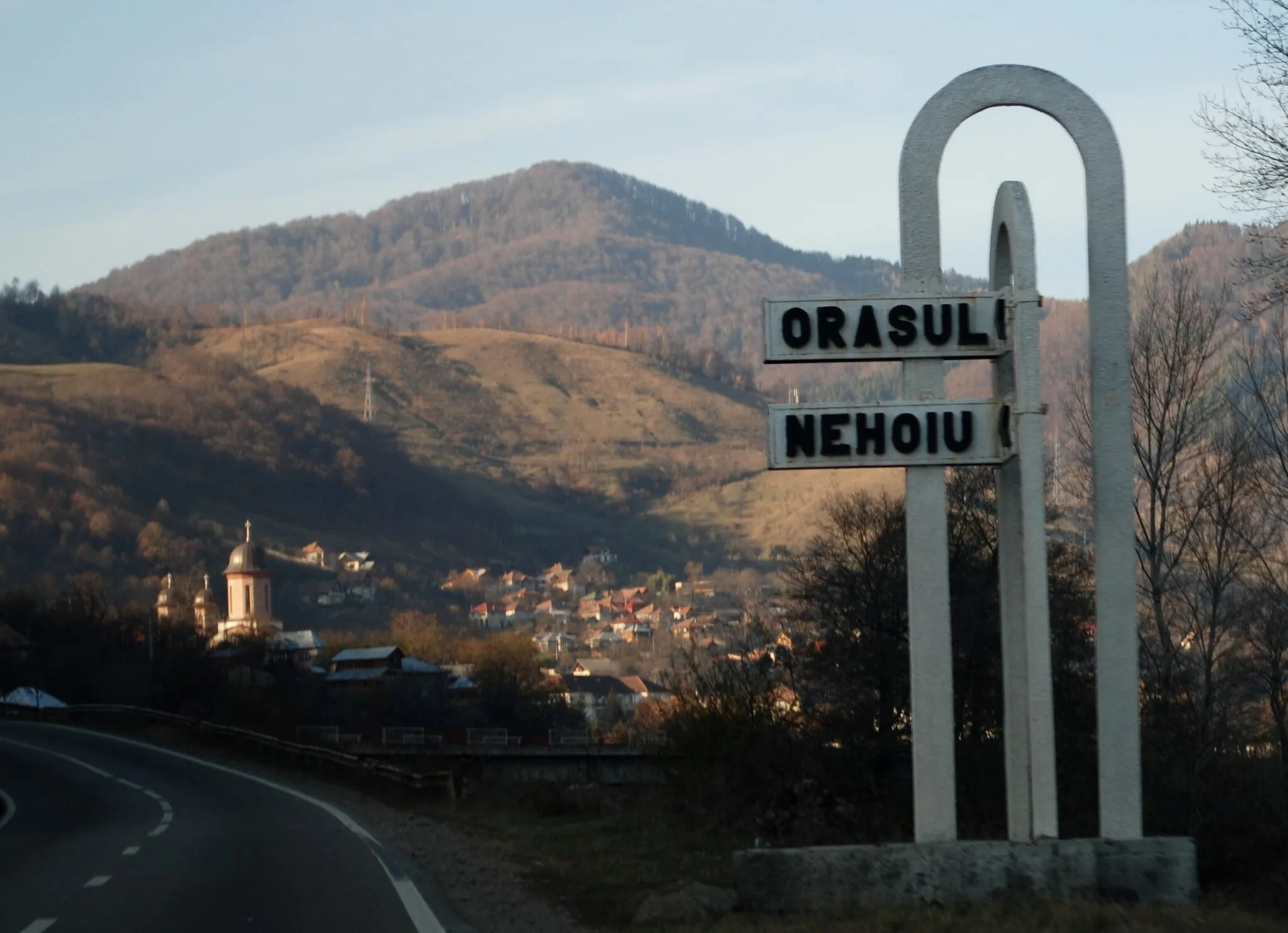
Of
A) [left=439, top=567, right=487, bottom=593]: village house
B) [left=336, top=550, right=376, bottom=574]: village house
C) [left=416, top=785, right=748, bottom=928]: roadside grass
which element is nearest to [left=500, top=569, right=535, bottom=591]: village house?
[left=439, top=567, right=487, bottom=593]: village house

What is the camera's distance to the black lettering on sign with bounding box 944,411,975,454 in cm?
1057

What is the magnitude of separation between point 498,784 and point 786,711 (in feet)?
28.5

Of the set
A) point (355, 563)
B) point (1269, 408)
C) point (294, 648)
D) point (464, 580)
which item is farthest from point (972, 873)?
point (464, 580)

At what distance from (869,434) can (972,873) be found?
9.84 feet

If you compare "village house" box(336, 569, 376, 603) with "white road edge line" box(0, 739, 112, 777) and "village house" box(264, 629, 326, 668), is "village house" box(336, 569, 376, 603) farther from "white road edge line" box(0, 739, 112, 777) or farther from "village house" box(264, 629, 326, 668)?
"white road edge line" box(0, 739, 112, 777)

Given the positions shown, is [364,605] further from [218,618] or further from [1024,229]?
[1024,229]

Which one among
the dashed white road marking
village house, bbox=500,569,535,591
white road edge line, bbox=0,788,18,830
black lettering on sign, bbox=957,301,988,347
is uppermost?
black lettering on sign, bbox=957,301,988,347

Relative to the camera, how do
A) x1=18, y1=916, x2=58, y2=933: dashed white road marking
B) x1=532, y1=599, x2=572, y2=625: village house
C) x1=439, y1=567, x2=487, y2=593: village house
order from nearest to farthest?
x1=18, y1=916, x2=58, y2=933: dashed white road marking → x1=532, y1=599, x2=572, y2=625: village house → x1=439, y1=567, x2=487, y2=593: village house

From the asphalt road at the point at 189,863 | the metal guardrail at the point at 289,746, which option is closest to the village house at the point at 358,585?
the metal guardrail at the point at 289,746

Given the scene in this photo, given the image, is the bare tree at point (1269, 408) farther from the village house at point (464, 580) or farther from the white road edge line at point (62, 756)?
the village house at point (464, 580)

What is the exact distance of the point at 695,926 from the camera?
1023cm

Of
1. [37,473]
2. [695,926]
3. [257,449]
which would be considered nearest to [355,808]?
[695,926]

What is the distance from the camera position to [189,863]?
1628 centimetres

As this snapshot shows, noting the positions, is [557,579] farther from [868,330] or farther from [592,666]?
[868,330]
